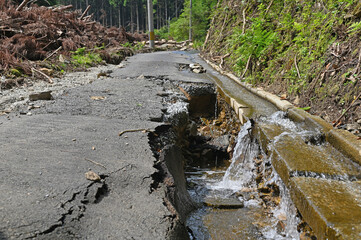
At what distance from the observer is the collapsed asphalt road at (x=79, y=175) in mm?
1482

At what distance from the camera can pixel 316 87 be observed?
3.79 m

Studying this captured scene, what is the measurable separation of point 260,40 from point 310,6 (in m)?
1.15

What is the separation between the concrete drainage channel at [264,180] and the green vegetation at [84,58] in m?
4.62

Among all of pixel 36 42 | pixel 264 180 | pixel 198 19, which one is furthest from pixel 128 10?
pixel 264 180

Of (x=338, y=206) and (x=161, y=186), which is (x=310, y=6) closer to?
(x=338, y=206)

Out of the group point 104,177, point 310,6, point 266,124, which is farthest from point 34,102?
point 310,6

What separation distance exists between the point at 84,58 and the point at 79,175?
23.4 ft

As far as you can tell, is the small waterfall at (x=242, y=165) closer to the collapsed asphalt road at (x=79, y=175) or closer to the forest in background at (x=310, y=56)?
the forest in background at (x=310, y=56)

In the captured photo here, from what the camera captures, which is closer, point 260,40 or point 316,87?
point 316,87

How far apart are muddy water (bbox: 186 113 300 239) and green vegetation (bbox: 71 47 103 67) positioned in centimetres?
552

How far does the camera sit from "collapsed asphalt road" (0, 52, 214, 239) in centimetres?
148

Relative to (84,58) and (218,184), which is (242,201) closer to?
(218,184)

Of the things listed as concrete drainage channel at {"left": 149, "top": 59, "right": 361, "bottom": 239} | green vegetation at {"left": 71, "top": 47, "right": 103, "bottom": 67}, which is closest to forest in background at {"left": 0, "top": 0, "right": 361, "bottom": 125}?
concrete drainage channel at {"left": 149, "top": 59, "right": 361, "bottom": 239}

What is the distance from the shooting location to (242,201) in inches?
113
